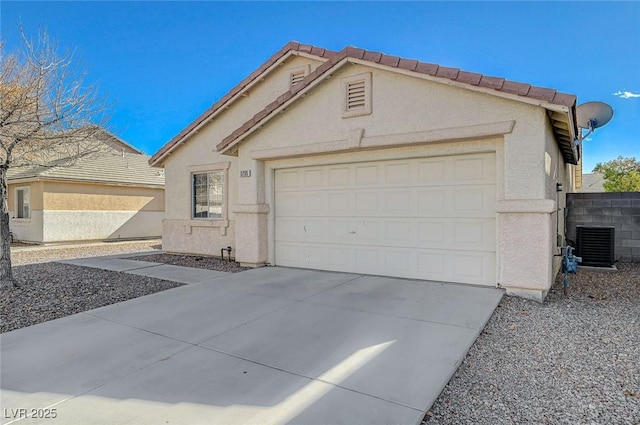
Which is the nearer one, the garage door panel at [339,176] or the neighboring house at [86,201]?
the garage door panel at [339,176]

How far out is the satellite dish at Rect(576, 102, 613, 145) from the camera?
28.4 ft

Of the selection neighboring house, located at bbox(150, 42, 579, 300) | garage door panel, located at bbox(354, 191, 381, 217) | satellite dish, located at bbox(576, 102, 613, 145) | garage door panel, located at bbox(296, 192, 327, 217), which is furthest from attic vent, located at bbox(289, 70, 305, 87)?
satellite dish, located at bbox(576, 102, 613, 145)

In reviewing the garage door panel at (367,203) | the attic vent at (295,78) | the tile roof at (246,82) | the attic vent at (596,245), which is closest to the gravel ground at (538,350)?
the attic vent at (596,245)

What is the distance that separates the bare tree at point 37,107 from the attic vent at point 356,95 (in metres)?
5.91

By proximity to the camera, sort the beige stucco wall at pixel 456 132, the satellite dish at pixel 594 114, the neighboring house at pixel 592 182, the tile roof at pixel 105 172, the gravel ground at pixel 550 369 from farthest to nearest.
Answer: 1. the neighboring house at pixel 592 182
2. the tile roof at pixel 105 172
3. the satellite dish at pixel 594 114
4. the beige stucco wall at pixel 456 132
5. the gravel ground at pixel 550 369

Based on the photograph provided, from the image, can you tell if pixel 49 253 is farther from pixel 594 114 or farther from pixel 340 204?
pixel 594 114

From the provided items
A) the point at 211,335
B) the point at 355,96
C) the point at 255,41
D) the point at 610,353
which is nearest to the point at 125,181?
the point at 255,41

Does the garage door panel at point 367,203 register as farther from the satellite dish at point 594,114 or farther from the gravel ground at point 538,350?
the satellite dish at point 594,114

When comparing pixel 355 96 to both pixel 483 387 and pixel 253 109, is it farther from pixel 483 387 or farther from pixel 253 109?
pixel 483 387

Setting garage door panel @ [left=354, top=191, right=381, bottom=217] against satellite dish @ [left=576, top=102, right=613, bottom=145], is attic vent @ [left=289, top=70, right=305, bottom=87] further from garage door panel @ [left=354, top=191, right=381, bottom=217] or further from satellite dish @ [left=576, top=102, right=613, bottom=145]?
satellite dish @ [left=576, top=102, right=613, bottom=145]

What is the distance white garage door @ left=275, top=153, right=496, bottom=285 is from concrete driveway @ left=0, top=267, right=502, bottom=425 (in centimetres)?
101

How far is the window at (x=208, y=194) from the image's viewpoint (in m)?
11.4

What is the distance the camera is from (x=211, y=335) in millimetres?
4598

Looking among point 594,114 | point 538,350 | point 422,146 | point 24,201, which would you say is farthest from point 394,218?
point 24,201
